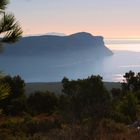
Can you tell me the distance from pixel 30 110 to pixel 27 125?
20676mm

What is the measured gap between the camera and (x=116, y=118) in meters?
26.7

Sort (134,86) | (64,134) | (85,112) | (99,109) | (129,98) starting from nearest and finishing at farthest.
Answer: (64,134)
(99,109)
(85,112)
(129,98)
(134,86)

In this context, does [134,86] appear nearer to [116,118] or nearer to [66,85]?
[66,85]

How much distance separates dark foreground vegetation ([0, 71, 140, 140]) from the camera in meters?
12.2

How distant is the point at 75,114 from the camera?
50.0 feet

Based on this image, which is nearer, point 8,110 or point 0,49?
point 0,49

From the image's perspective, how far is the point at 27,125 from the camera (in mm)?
22812

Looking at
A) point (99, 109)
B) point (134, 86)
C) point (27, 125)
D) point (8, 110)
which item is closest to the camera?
point (99, 109)

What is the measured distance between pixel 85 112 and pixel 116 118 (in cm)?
1220

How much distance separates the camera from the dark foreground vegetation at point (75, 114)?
1221 centimetres

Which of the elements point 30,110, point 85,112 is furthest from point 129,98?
point 85,112

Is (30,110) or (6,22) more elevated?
(6,22)

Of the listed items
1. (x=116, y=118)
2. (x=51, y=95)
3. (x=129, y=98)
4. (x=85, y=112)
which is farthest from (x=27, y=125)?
(x=51, y=95)

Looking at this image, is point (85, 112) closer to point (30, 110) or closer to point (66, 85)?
point (30, 110)
